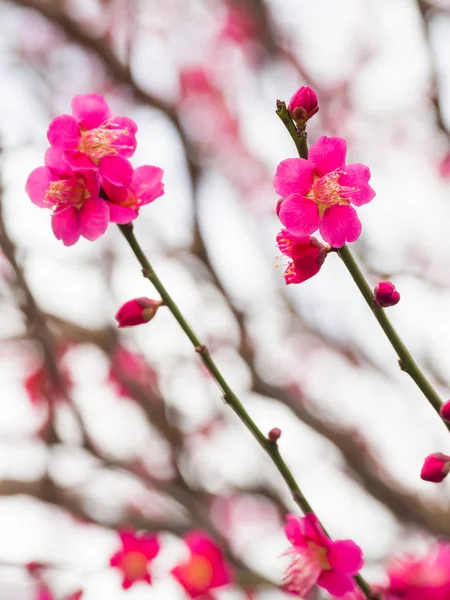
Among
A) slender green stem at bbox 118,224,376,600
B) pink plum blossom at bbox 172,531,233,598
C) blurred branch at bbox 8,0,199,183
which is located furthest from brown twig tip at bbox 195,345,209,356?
blurred branch at bbox 8,0,199,183

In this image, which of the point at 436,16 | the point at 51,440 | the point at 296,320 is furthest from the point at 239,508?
the point at 436,16

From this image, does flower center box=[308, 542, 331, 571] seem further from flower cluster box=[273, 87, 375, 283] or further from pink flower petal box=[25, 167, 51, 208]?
pink flower petal box=[25, 167, 51, 208]

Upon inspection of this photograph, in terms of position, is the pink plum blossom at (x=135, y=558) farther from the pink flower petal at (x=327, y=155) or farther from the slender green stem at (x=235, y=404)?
the pink flower petal at (x=327, y=155)

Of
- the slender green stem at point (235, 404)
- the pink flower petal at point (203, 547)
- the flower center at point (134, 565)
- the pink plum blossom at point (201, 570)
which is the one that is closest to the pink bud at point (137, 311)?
the slender green stem at point (235, 404)

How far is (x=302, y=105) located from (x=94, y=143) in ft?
1.09

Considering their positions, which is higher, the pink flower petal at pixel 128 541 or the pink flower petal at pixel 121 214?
the pink flower petal at pixel 121 214

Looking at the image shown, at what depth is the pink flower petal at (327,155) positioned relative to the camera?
797 mm

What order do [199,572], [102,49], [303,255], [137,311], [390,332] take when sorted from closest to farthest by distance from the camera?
[390,332] < [303,255] < [137,311] < [199,572] < [102,49]

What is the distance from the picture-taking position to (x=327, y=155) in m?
0.80

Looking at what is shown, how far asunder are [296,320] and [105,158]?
2734 millimetres

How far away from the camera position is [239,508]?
4.67m

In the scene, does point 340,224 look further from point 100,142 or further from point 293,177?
point 100,142

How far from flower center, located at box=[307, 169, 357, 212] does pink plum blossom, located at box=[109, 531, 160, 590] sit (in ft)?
4.15

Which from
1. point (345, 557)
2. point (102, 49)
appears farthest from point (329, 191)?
point (102, 49)
